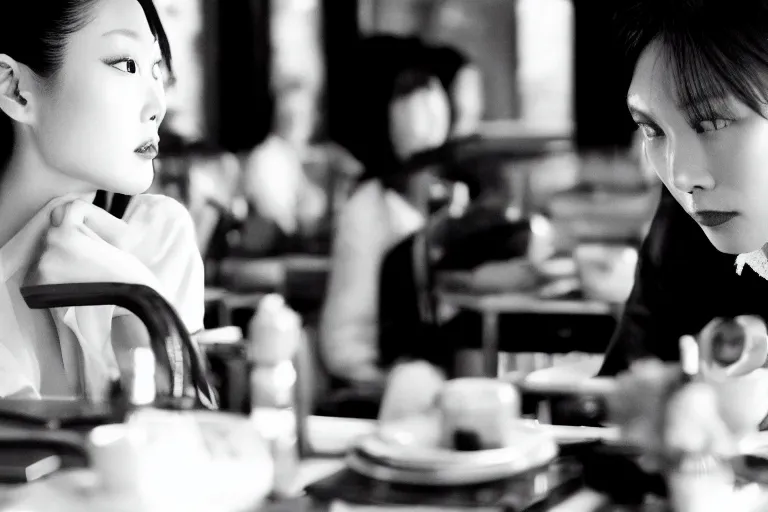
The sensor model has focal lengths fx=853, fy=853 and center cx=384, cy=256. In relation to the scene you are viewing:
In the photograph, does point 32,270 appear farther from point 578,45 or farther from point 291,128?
point 291,128

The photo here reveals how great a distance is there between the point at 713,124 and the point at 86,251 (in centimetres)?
74

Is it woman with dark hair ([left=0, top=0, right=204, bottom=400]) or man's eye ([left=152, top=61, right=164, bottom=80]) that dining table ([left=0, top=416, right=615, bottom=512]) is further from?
man's eye ([left=152, top=61, right=164, bottom=80])

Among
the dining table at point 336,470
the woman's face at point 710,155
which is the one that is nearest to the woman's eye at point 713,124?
the woman's face at point 710,155

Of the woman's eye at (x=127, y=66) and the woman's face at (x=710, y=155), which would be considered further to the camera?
the woman's eye at (x=127, y=66)

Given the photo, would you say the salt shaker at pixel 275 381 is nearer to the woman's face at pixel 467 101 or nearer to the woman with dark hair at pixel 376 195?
the woman with dark hair at pixel 376 195

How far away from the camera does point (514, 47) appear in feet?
10.9

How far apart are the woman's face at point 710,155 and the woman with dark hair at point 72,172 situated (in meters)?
0.60

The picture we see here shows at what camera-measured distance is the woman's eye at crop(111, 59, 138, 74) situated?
1.06m

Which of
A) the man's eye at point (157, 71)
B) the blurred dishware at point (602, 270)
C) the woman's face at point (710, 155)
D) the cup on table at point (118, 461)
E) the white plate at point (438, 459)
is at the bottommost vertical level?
the white plate at point (438, 459)

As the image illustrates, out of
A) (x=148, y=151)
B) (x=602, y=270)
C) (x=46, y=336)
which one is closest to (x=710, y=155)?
(x=148, y=151)

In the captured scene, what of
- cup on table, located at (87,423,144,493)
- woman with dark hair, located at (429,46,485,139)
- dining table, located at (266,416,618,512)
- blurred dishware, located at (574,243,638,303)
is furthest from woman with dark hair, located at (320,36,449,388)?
cup on table, located at (87,423,144,493)

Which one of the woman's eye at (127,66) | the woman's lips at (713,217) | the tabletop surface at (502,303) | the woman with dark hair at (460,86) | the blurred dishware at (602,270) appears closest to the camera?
the woman's lips at (713,217)

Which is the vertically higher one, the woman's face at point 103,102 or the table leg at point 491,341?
the woman's face at point 103,102

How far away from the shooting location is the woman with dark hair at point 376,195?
87.0 inches
